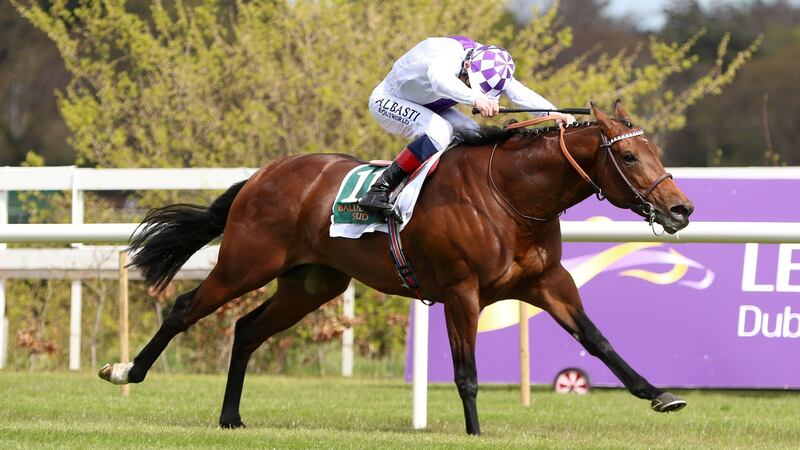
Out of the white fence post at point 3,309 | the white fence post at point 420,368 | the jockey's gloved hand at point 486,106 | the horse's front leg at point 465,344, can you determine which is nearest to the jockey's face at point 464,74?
the jockey's gloved hand at point 486,106

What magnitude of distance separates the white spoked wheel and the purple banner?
39 mm

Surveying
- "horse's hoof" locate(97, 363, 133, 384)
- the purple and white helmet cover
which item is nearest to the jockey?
the purple and white helmet cover

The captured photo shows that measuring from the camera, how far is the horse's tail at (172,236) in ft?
25.6

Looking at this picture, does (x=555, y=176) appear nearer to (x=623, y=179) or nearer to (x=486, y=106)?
(x=623, y=179)

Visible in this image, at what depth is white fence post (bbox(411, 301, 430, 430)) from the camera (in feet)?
23.8

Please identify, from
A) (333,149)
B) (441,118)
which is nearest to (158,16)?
(333,149)

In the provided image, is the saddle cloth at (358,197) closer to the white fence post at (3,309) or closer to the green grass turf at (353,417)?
the green grass turf at (353,417)

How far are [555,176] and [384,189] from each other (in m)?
0.82

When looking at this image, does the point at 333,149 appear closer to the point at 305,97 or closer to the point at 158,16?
the point at 305,97

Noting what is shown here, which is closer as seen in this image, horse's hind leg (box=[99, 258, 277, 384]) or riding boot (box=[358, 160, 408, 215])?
riding boot (box=[358, 160, 408, 215])

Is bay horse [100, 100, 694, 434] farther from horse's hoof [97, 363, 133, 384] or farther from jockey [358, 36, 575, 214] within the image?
jockey [358, 36, 575, 214]

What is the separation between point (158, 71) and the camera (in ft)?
46.7

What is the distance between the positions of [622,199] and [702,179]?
3.15 meters

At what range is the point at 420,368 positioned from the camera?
732 centimetres
